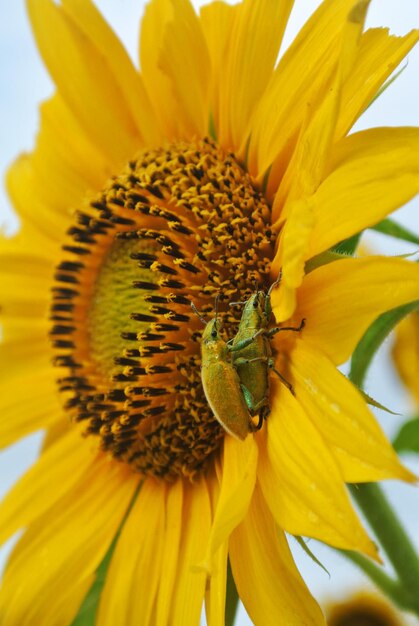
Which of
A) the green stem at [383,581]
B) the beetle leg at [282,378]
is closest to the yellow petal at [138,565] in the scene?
the green stem at [383,581]

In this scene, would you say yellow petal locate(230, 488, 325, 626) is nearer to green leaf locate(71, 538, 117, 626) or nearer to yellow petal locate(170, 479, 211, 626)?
yellow petal locate(170, 479, 211, 626)

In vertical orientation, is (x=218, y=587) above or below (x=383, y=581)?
above

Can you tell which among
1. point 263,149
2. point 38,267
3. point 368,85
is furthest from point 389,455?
point 38,267

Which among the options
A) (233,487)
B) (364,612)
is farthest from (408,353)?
(233,487)

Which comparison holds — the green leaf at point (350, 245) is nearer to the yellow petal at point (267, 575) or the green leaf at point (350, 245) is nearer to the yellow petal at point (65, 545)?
the yellow petal at point (267, 575)

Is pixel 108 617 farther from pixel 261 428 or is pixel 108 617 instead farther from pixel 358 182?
pixel 358 182

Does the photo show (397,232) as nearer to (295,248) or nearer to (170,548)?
(295,248)
